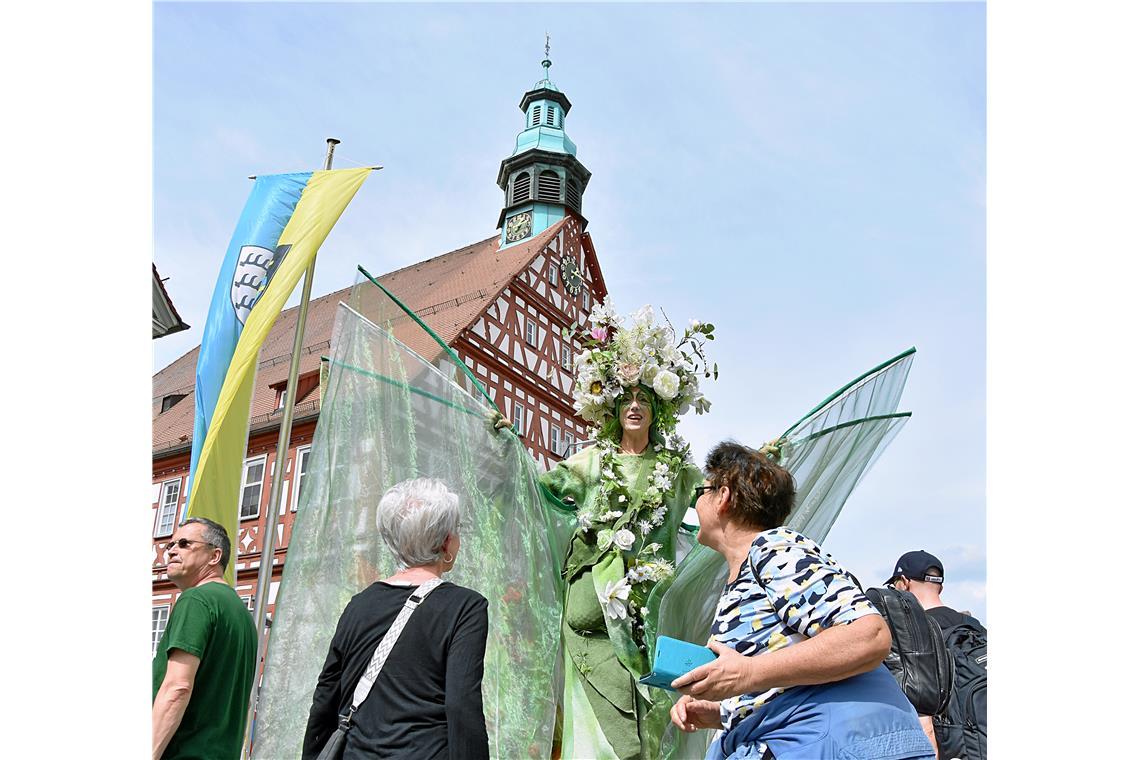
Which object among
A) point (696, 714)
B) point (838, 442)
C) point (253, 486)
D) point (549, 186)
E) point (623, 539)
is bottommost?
point (696, 714)

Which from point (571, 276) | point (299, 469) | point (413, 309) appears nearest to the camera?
point (299, 469)

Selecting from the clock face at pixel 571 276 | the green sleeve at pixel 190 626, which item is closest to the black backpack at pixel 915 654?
the green sleeve at pixel 190 626

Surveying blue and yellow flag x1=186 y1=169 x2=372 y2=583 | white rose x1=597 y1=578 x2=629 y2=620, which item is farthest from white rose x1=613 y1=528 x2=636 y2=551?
blue and yellow flag x1=186 y1=169 x2=372 y2=583

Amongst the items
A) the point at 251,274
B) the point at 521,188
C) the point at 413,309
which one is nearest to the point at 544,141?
the point at 521,188

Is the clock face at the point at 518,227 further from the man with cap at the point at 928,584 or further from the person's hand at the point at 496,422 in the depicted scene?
the man with cap at the point at 928,584

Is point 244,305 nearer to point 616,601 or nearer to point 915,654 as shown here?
point 616,601

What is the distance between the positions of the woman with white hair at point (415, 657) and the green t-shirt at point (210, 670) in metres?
0.52

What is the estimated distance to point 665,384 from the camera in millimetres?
5324

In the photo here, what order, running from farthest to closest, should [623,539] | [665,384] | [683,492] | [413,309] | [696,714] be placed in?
[413,309] → [665,384] → [683,492] → [623,539] → [696,714]

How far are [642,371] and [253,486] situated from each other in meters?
19.2

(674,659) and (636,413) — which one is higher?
(636,413)

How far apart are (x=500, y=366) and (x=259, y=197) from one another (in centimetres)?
1535

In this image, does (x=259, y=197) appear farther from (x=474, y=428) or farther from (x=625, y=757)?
(x=625, y=757)

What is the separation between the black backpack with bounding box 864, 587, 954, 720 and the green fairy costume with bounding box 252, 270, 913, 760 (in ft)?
3.34
